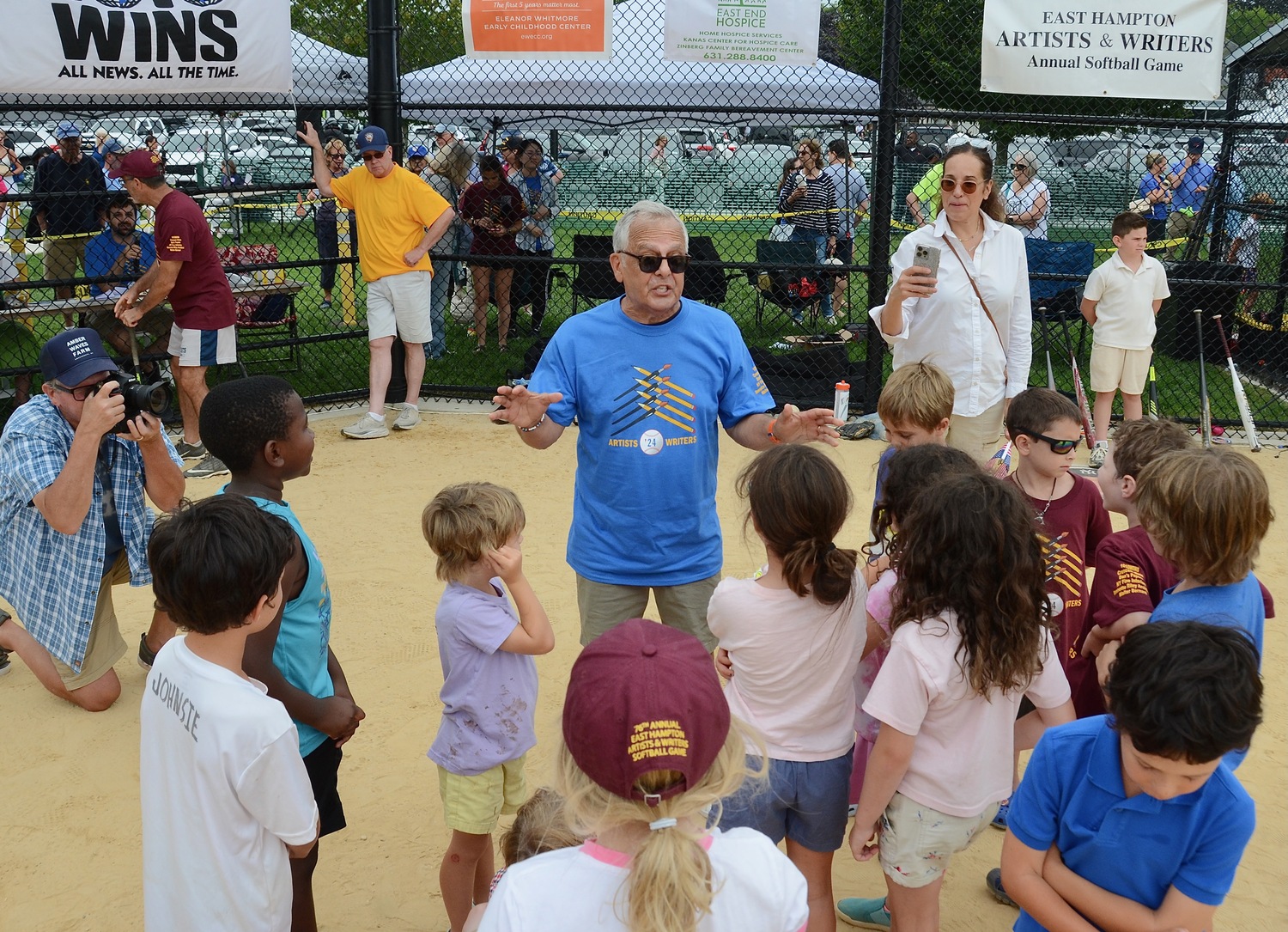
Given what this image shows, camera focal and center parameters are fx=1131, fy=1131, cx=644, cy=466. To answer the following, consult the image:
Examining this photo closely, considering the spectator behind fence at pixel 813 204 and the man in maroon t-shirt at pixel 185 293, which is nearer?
the man in maroon t-shirt at pixel 185 293

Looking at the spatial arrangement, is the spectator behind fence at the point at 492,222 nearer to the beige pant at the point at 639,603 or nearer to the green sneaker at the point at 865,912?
the beige pant at the point at 639,603

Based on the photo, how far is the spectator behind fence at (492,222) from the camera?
9703 mm

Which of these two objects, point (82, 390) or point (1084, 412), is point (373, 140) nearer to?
point (82, 390)

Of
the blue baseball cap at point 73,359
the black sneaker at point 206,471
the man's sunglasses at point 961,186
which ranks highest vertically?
the man's sunglasses at point 961,186

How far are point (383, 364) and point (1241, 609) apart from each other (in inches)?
242

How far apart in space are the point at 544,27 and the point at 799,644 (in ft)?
19.3

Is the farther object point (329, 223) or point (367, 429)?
point (329, 223)

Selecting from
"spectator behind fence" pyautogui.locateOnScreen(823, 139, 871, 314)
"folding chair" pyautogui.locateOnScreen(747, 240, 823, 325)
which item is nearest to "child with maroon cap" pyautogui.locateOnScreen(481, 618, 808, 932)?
"folding chair" pyautogui.locateOnScreen(747, 240, 823, 325)

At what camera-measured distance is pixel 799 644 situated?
2518 mm

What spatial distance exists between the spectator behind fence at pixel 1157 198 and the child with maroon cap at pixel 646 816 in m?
10.9

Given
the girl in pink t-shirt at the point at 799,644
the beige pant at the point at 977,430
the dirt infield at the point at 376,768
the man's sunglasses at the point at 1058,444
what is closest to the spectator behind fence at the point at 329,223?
the dirt infield at the point at 376,768

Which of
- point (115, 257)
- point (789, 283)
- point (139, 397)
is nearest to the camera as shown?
point (139, 397)

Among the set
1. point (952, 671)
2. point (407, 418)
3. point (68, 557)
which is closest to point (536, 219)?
point (407, 418)

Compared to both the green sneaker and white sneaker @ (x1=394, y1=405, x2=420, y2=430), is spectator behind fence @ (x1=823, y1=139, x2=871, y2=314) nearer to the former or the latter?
white sneaker @ (x1=394, y1=405, x2=420, y2=430)
